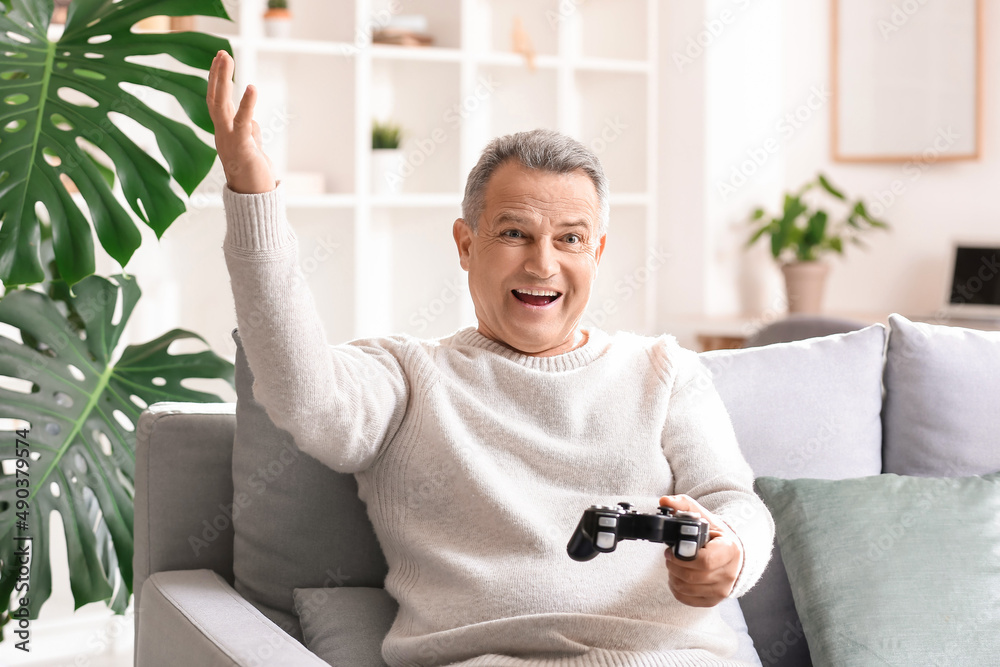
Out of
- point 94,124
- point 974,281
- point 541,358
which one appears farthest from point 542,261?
point 974,281

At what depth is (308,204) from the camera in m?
2.99

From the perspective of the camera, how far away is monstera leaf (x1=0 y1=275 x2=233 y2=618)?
5.46ft

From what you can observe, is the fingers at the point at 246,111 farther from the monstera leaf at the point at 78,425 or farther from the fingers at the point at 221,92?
the monstera leaf at the point at 78,425

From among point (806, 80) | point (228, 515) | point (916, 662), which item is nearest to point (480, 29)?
point (806, 80)

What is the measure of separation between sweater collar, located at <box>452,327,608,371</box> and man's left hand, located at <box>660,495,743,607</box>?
12.9 inches

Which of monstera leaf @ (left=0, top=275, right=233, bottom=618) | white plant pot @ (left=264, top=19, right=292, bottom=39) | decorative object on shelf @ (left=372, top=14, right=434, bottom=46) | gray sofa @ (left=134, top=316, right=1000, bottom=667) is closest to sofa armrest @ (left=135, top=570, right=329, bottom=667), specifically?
gray sofa @ (left=134, top=316, right=1000, bottom=667)

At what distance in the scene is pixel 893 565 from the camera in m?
1.46

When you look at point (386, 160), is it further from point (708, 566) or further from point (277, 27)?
point (708, 566)

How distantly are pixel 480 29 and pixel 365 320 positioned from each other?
3.66 ft

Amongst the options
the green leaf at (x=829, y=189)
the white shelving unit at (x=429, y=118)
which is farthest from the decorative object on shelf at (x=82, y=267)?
the green leaf at (x=829, y=189)

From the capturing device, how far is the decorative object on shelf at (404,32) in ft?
10.6

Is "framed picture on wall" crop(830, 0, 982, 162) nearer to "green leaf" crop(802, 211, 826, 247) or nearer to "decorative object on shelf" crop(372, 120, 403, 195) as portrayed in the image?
"green leaf" crop(802, 211, 826, 247)

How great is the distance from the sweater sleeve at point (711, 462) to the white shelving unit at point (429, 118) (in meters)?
1.78

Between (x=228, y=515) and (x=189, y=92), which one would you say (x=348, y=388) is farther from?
(x=189, y=92)
